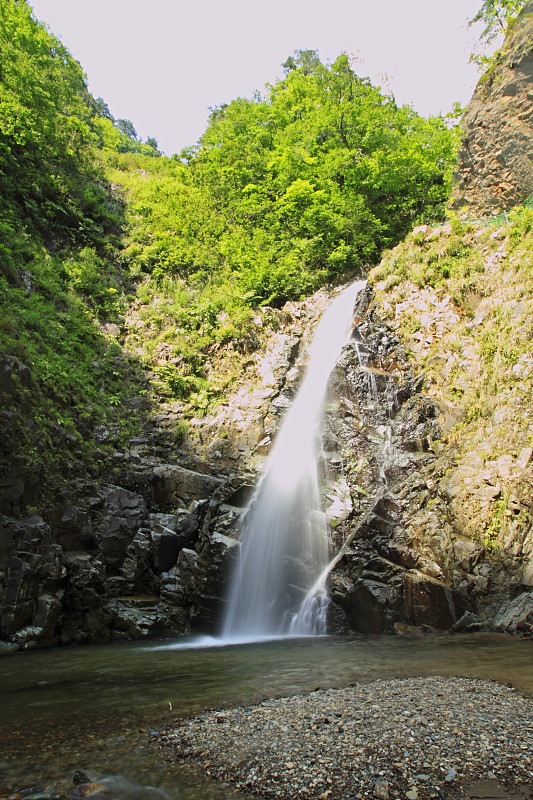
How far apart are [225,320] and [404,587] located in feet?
42.5

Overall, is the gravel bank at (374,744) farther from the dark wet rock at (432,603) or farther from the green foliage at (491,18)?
the green foliage at (491,18)

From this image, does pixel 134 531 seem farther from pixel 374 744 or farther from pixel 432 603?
pixel 374 744

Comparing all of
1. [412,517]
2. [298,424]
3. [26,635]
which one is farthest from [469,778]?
[298,424]

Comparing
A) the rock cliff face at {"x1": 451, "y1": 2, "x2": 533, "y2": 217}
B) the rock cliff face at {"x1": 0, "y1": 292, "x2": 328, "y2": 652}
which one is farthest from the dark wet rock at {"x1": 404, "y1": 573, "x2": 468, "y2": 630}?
the rock cliff face at {"x1": 451, "y1": 2, "x2": 533, "y2": 217}

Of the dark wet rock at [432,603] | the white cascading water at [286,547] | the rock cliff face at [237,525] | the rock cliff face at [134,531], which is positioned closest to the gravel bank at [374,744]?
the dark wet rock at [432,603]

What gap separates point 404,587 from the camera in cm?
1001

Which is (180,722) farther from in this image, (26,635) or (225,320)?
(225,320)

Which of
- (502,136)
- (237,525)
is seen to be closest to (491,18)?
(502,136)

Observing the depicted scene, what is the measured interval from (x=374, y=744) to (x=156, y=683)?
145 inches

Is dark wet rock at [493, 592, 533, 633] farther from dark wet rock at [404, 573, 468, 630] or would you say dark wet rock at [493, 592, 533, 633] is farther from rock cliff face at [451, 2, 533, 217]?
rock cliff face at [451, 2, 533, 217]

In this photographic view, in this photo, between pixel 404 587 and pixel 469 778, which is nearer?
pixel 469 778

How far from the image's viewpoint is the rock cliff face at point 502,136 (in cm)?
1858

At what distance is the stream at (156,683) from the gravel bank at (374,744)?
12.9 inches

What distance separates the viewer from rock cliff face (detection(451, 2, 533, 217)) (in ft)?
61.0
